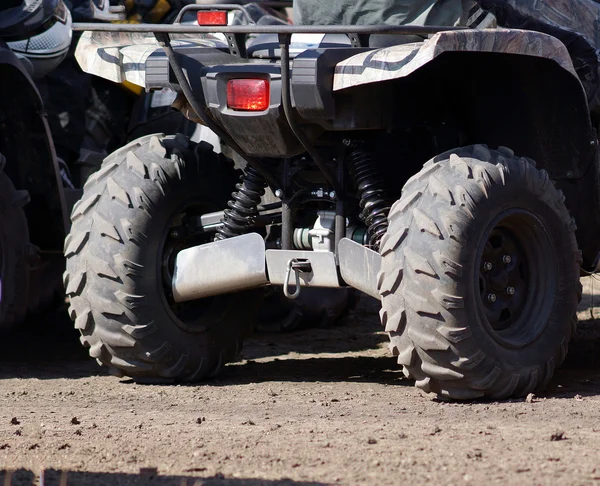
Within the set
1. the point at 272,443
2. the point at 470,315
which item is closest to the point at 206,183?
the point at 470,315

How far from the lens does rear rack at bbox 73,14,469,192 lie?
448 centimetres

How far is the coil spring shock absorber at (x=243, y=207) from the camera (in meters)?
5.52

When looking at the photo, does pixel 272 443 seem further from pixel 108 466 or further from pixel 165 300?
pixel 165 300

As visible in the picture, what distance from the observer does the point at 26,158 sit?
6.32 metres

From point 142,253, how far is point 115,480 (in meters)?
1.90

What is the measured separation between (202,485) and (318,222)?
2029mm

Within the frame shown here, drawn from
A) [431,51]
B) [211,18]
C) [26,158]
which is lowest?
[26,158]

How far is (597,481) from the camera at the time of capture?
3.51 metres

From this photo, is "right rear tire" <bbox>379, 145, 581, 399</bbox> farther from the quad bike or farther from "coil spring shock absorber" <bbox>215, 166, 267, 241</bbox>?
"coil spring shock absorber" <bbox>215, 166, 267, 241</bbox>

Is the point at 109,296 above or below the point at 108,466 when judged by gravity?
above

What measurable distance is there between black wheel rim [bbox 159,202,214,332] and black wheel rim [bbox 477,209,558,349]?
139 centimetres

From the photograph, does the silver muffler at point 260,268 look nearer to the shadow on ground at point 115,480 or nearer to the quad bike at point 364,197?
the quad bike at point 364,197

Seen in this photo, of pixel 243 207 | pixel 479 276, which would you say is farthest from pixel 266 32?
pixel 479 276

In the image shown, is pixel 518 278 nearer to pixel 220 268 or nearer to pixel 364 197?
pixel 364 197
